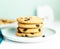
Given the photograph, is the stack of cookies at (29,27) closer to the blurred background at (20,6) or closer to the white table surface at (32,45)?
the white table surface at (32,45)

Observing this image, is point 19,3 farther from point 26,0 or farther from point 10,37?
point 10,37

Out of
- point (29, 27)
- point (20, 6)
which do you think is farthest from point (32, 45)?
point (20, 6)

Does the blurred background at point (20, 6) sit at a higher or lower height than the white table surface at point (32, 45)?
higher

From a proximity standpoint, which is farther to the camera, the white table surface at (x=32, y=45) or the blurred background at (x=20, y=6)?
the blurred background at (x=20, y=6)

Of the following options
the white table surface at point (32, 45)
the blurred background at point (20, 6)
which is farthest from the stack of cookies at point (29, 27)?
the blurred background at point (20, 6)

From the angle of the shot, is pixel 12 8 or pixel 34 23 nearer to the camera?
pixel 34 23

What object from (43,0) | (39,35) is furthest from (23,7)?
(39,35)

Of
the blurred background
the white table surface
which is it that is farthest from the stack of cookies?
the blurred background

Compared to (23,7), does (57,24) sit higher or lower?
lower
